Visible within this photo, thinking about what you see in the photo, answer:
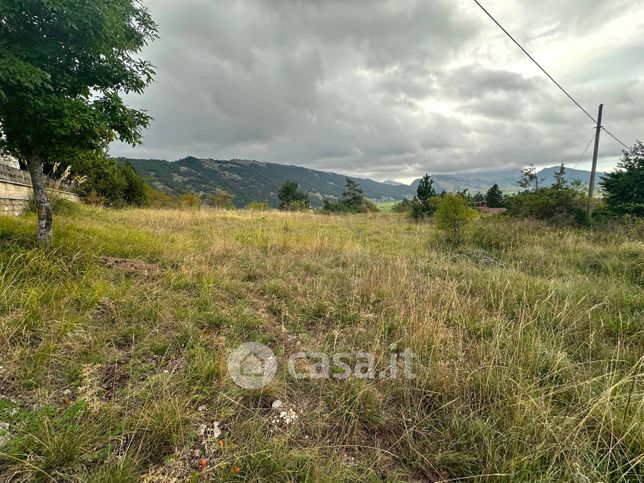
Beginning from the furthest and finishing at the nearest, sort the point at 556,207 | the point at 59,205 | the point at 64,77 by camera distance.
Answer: the point at 556,207
the point at 59,205
the point at 64,77

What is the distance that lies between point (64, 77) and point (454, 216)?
904 cm

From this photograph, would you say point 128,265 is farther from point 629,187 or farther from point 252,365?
point 629,187

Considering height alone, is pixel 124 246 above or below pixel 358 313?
above

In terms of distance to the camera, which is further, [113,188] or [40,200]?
[113,188]

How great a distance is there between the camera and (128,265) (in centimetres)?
429

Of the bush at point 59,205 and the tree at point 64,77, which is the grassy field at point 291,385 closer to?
the tree at point 64,77

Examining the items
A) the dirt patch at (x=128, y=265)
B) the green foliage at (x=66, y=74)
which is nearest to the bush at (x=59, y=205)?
the green foliage at (x=66, y=74)

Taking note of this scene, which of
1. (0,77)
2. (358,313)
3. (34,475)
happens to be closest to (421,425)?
(358,313)

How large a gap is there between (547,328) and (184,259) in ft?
17.0

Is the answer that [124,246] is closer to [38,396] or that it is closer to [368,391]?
[38,396]

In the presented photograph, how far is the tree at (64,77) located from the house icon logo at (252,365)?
3.46m

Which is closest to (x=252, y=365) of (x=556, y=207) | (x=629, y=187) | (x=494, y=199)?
(x=556, y=207)

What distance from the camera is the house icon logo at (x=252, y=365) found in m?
2.14

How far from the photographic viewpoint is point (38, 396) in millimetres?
1793
